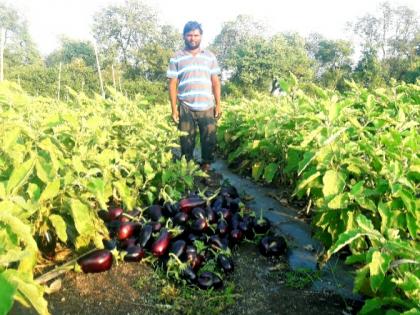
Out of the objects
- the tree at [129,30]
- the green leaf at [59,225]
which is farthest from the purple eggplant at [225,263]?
the tree at [129,30]

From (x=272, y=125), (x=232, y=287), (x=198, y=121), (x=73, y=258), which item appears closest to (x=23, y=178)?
(x=73, y=258)

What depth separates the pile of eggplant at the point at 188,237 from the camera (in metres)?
2.33

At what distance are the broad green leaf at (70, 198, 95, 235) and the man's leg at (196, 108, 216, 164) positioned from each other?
301 centimetres

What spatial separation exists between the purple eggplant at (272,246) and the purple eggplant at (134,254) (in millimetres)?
787

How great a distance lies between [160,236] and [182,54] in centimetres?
316

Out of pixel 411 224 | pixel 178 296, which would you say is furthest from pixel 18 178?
pixel 411 224

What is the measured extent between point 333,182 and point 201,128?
3.07 m

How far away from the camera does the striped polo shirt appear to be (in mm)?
5082

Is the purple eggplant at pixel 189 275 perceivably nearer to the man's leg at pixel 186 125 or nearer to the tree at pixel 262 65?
the man's leg at pixel 186 125

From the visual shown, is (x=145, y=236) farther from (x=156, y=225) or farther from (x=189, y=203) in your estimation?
(x=189, y=203)

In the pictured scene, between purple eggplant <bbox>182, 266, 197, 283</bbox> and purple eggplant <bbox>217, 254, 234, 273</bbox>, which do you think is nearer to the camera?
purple eggplant <bbox>182, 266, 197, 283</bbox>

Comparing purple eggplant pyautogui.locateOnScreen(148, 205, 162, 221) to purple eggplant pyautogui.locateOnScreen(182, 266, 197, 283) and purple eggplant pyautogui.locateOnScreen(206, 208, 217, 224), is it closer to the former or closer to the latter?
purple eggplant pyautogui.locateOnScreen(206, 208, 217, 224)

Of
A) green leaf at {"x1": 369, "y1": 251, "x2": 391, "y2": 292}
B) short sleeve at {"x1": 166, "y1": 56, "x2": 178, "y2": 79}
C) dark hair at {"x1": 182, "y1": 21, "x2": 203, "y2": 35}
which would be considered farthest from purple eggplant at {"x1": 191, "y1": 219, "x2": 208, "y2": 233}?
dark hair at {"x1": 182, "y1": 21, "x2": 203, "y2": 35}

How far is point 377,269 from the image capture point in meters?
1.56
